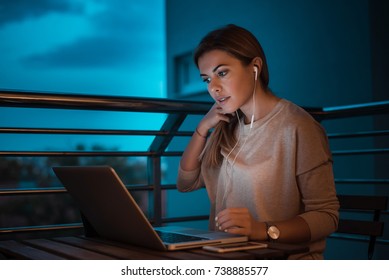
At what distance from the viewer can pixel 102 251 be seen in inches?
51.2

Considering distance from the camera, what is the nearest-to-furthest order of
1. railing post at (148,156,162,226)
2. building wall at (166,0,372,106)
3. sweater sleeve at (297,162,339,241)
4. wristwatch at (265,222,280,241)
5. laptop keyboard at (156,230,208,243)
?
laptop keyboard at (156,230,208,243) → wristwatch at (265,222,280,241) → sweater sleeve at (297,162,339,241) → railing post at (148,156,162,226) → building wall at (166,0,372,106)

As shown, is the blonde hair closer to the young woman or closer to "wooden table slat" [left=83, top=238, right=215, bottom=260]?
the young woman

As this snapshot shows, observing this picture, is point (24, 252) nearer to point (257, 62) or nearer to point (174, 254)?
point (174, 254)

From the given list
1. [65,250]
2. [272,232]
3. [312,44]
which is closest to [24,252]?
[65,250]

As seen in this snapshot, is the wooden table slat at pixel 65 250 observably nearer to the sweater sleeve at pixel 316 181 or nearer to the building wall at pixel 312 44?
the sweater sleeve at pixel 316 181

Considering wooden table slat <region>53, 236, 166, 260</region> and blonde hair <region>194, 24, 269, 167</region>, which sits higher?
blonde hair <region>194, 24, 269, 167</region>

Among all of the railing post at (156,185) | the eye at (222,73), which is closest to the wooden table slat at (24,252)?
the eye at (222,73)

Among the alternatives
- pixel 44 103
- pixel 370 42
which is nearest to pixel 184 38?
pixel 370 42

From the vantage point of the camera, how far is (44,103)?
1.99 meters

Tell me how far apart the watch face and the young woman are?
0.30 feet

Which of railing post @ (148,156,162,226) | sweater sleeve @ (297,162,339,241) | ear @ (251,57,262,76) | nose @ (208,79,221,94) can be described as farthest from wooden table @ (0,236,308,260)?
railing post @ (148,156,162,226)

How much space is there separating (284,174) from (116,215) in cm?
59

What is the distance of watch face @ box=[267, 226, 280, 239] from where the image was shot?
4.69 ft

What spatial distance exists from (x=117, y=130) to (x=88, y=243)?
3.55ft
